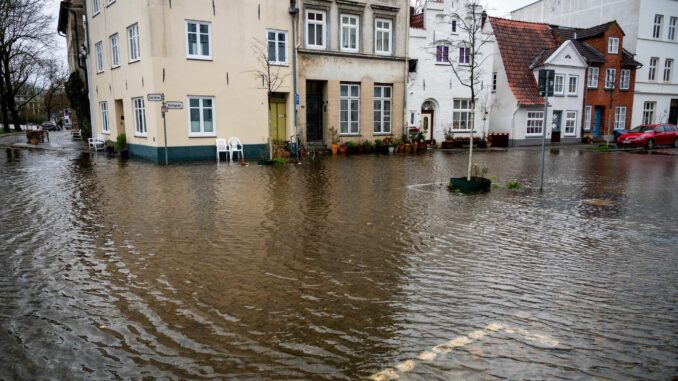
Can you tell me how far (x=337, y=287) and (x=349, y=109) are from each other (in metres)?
21.8

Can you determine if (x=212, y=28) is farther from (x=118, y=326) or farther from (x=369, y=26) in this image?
(x=118, y=326)

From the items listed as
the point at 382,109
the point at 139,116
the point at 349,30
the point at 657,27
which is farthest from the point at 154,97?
the point at 657,27

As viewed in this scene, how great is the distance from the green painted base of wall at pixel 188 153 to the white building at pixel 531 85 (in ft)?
60.0

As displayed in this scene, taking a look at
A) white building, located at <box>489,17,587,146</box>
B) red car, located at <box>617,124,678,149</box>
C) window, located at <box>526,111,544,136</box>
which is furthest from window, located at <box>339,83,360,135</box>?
red car, located at <box>617,124,678,149</box>

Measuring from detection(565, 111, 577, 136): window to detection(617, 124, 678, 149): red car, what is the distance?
461 cm

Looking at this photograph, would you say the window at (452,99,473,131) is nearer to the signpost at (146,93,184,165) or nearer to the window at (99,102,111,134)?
the signpost at (146,93,184,165)

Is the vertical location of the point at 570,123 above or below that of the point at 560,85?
below

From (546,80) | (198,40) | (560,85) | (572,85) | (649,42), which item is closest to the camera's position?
(546,80)

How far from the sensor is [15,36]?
41969 mm

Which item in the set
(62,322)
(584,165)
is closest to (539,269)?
(62,322)

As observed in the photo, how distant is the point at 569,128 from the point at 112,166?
3077 cm

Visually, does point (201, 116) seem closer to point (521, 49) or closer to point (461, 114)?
point (461, 114)

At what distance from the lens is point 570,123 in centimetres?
3556

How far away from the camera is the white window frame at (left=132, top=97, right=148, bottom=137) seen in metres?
22.0
